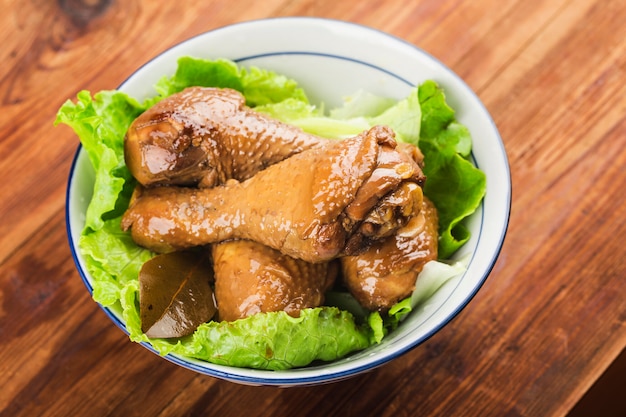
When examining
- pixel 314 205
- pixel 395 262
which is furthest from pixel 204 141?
pixel 395 262

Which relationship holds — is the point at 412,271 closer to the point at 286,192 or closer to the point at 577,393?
the point at 286,192

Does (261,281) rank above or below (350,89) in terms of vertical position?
below

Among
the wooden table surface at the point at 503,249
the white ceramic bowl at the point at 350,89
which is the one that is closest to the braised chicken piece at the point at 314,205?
the white ceramic bowl at the point at 350,89

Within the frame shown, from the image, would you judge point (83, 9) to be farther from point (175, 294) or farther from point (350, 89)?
point (175, 294)

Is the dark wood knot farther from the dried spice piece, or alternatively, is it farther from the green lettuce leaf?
the green lettuce leaf

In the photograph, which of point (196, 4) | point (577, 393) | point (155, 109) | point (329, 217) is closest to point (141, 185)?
point (155, 109)

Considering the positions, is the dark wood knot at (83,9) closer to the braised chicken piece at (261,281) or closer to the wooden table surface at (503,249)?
the wooden table surface at (503,249)
